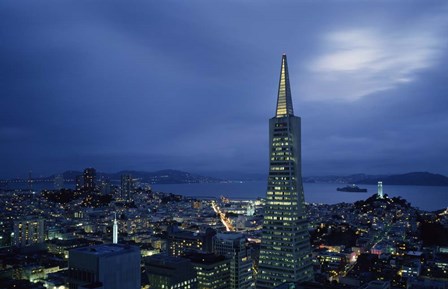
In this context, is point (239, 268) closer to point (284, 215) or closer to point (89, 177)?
point (284, 215)

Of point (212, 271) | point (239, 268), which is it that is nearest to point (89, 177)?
point (239, 268)

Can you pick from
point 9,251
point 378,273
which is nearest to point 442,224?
point 378,273

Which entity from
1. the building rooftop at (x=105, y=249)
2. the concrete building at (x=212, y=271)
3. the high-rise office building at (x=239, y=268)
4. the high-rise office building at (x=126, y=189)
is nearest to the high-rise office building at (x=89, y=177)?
the high-rise office building at (x=126, y=189)

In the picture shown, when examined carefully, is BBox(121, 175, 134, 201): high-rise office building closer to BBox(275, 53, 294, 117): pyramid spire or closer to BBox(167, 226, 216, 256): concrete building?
BBox(167, 226, 216, 256): concrete building

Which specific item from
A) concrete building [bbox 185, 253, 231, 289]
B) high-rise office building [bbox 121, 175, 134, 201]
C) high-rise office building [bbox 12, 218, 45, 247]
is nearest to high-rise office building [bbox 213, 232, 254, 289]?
concrete building [bbox 185, 253, 231, 289]

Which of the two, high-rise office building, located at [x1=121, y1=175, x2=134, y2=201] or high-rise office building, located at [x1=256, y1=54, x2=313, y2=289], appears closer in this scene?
high-rise office building, located at [x1=256, y1=54, x2=313, y2=289]

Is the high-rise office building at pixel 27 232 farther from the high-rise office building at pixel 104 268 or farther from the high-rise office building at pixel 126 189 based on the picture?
the high-rise office building at pixel 126 189
